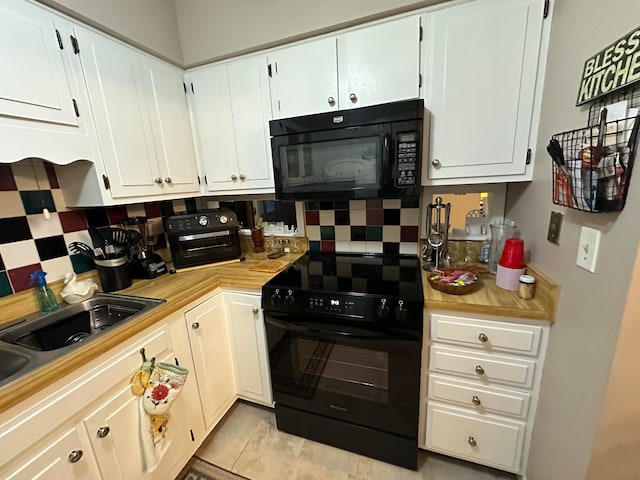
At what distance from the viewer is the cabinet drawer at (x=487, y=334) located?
1028 millimetres

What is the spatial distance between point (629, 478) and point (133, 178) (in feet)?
7.26

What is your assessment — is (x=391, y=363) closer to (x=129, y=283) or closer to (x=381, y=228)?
(x=381, y=228)

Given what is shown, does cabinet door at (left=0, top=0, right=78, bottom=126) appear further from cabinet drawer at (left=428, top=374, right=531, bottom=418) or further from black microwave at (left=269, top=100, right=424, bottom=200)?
cabinet drawer at (left=428, top=374, right=531, bottom=418)

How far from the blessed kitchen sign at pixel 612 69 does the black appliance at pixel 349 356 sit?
0.85 metres

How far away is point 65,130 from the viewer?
3.54 feet

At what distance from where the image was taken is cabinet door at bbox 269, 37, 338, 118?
1.29 meters

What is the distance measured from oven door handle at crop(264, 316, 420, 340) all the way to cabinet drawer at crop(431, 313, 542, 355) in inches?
4.6

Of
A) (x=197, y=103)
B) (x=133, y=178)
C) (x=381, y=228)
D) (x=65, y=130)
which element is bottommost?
(x=381, y=228)

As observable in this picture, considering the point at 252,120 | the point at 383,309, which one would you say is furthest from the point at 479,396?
the point at 252,120

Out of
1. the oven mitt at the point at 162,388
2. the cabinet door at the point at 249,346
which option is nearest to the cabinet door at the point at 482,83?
the cabinet door at the point at 249,346

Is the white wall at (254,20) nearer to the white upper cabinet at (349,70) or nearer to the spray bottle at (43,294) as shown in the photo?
the white upper cabinet at (349,70)

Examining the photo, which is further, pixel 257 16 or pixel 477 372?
pixel 257 16

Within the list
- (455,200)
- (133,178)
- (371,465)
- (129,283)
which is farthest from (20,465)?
(455,200)

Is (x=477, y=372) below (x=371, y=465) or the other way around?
the other way around
